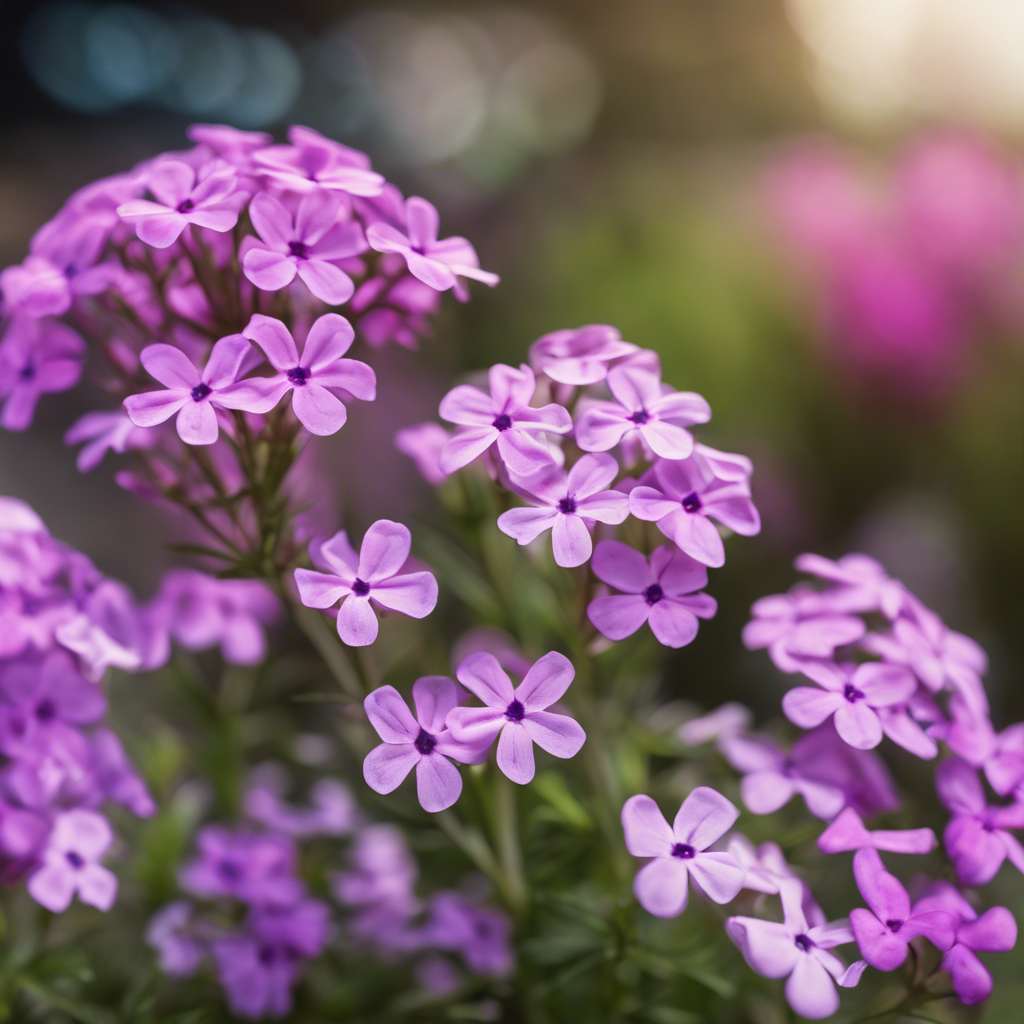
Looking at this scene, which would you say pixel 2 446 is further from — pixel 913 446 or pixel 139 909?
pixel 913 446

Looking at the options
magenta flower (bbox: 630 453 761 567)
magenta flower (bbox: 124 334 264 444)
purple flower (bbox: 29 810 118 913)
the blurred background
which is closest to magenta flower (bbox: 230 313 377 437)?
magenta flower (bbox: 124 334 264 444)

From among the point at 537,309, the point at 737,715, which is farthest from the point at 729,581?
the point at 737,715

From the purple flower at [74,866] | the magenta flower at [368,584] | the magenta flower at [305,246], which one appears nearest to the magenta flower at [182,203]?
the magenta flower at [305,246]

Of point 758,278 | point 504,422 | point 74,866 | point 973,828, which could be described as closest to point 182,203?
point 504,422

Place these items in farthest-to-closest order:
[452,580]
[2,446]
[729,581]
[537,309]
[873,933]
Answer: [537,309]
[729,581]
[2,446]
[452,580]
[873,933]

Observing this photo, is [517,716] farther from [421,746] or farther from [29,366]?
[29,366]

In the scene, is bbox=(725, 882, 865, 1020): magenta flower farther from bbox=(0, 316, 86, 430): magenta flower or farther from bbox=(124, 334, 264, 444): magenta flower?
bbox=(0, 316, 86, 430): magenta flower
